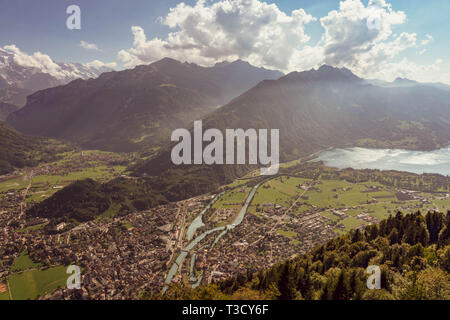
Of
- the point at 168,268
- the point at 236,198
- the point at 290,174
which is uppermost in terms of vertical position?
the point at 290,174

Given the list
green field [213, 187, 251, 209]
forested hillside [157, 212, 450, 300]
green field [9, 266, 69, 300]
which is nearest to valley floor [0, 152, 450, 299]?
green field [9, 266, 69, 300]

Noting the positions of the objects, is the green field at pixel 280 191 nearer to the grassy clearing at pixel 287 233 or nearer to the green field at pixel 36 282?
the grassy clearing at pixel 287 233

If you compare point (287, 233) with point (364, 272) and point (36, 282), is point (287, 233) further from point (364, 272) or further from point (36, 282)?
point (36, 282)

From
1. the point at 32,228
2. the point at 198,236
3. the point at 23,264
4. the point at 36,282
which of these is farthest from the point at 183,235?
the point at 32,228

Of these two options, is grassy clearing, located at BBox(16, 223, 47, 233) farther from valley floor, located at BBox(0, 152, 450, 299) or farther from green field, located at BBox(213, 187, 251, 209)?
green field, located at BBox(213, 187, 251, 209)
